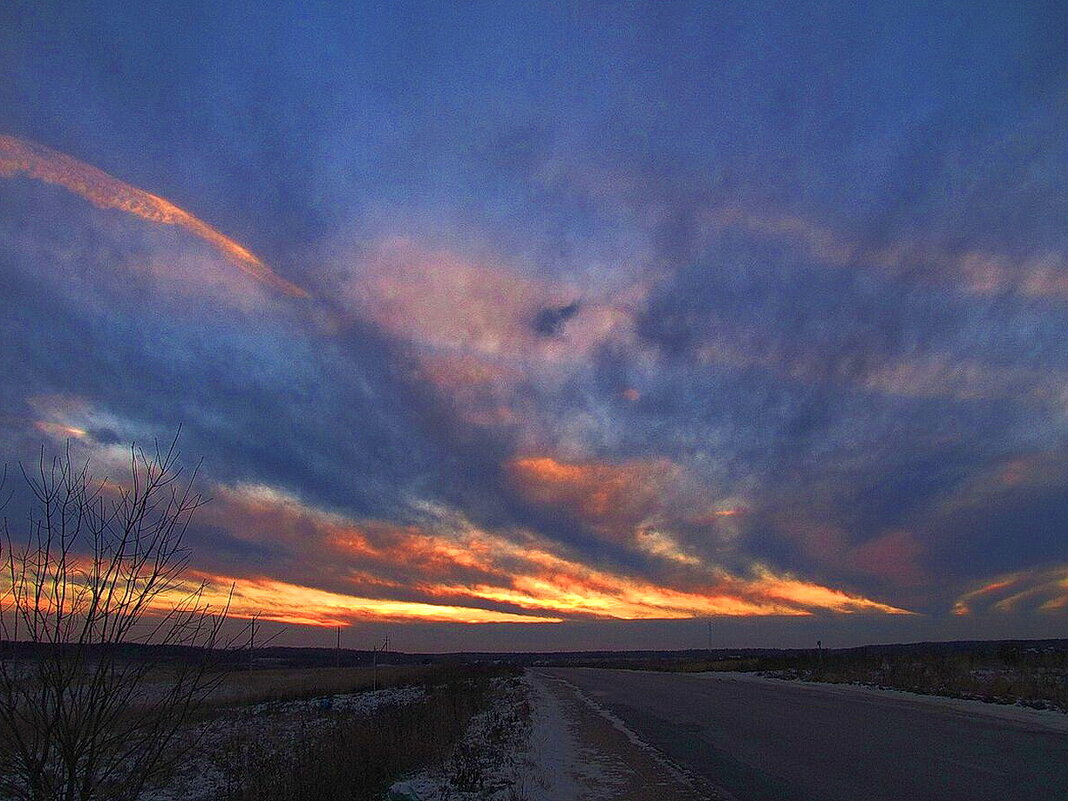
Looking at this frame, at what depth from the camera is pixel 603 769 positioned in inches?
530

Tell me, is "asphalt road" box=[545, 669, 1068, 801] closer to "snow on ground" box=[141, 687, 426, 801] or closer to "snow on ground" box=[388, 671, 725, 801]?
"snow on ground" box=[388, 671, 725, 801]

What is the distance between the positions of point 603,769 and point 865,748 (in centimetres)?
514

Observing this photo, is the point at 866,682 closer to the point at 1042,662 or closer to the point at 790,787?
the point at 1042,662

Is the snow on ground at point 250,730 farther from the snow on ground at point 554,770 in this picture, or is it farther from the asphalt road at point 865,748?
the asphalt road at point 865,748

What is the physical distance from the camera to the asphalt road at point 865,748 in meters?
10.3

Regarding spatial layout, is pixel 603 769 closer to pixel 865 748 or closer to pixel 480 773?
pixel 480 773

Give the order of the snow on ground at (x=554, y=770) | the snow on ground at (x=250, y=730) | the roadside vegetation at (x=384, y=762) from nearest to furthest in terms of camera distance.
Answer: the roadside vegetation at (x=384, y=762)
the snow on ground at (x=554, y=770)
the snow on ground at (x=250, y=730)

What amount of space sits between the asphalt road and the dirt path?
0.47m

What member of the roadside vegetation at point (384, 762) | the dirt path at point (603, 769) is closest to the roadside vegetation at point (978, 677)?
the dirt path at point (603, 769)

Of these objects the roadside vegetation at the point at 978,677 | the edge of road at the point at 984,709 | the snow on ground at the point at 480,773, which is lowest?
the snow on ground at the point at 480,773

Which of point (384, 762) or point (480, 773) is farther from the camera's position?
point (384, 762)

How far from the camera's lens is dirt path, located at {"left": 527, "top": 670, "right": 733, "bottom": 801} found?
10.9m

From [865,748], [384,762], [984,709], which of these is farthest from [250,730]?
[984,709]

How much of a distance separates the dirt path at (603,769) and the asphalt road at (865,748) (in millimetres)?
470
